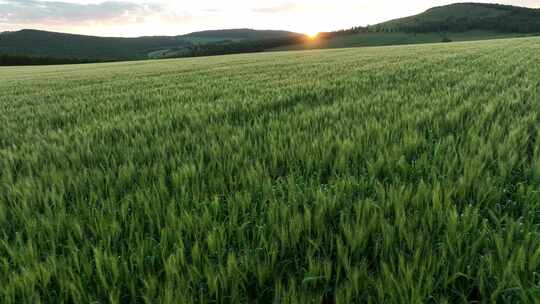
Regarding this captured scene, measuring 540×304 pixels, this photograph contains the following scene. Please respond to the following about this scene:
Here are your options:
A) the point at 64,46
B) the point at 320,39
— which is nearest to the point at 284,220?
the point at 320,39

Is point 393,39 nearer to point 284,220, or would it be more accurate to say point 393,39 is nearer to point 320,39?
point 320,39

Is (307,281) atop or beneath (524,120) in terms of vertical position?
beneath

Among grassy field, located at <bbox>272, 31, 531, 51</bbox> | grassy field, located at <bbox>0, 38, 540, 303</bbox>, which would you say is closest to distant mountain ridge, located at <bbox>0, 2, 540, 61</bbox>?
grassy field, located at <bbox>272, 31, 531, 51</bbox>

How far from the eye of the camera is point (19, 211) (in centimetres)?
172

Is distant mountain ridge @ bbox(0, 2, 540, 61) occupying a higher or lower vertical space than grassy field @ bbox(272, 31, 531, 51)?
higher

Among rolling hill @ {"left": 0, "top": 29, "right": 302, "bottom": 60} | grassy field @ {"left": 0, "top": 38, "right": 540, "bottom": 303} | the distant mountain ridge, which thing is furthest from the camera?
rolling hill @ {"left": 0, "top": 29, "right": 302, "bottom": 60}

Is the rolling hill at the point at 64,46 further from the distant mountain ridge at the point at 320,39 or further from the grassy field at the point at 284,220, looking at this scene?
the grassy field at the point at 284,220

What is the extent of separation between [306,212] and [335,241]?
165mm

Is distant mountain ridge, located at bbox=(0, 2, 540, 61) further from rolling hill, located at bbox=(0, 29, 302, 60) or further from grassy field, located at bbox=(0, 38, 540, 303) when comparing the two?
grassy field, located at bbox=(0, 38, 540, 303)

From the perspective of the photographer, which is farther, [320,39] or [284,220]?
[320,39]

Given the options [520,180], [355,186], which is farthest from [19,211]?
[520,180]

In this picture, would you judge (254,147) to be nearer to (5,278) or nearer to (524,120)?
(5,278)

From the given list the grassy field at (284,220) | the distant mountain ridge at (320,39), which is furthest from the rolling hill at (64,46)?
the grassy field at (284,220)

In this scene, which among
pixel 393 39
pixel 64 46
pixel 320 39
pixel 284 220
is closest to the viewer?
pixel 284 220
